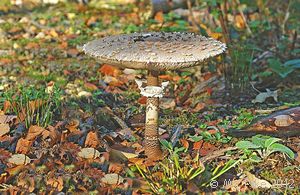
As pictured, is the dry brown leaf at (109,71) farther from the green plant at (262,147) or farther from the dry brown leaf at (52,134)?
the green plant at (262,147)

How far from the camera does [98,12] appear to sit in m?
8.22

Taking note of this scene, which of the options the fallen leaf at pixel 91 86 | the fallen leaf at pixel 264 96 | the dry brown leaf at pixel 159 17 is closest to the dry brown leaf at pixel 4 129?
the fallen leaf at pixel 91 86

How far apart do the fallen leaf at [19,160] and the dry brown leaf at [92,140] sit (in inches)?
17.9

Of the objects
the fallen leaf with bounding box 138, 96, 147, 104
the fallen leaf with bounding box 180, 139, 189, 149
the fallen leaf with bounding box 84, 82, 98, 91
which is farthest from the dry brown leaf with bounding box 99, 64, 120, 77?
the fallen leaf with bounding box 180, 139, 189, 149

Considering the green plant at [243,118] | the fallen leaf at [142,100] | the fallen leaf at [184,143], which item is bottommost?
the fallen leaf at [142,100]

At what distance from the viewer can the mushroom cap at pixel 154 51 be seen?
3623 mm

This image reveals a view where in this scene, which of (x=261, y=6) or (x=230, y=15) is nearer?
(x=261, y=6)

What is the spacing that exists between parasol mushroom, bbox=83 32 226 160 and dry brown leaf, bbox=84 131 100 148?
1.27 ft

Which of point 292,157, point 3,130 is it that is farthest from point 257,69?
point 3,130

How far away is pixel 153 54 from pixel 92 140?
1037mm

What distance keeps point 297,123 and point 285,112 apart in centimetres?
20

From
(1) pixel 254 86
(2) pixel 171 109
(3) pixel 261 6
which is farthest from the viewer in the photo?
(3) pixel 261 6

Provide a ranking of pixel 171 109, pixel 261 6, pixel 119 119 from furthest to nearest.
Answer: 1. pixel 261 6
2. pixel 171 109
3. pixel 119 119

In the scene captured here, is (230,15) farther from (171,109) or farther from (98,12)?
(171,109)
